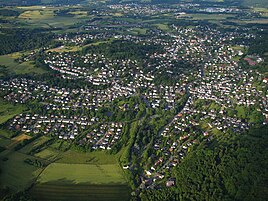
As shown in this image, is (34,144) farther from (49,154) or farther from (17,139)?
(49,154)

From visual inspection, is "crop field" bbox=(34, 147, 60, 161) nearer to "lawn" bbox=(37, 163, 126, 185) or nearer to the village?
"lawn" bbox=(37, 163, 126, 185)

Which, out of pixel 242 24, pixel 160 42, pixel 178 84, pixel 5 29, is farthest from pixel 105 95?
pixel 242 24

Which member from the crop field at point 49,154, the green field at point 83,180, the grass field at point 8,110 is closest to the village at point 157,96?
the grass field at point 8,110

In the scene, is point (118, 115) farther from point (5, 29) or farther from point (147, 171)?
point (5, 29)

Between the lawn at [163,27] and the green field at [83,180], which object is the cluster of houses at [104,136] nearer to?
the green field at [83,180]

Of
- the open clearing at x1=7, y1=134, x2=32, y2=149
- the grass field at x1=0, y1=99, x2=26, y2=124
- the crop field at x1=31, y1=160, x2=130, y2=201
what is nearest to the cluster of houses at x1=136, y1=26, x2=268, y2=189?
the crop field at x1=31, y1=160, x2=130, y2=201

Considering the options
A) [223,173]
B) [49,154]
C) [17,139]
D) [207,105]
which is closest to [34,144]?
[17,139]
